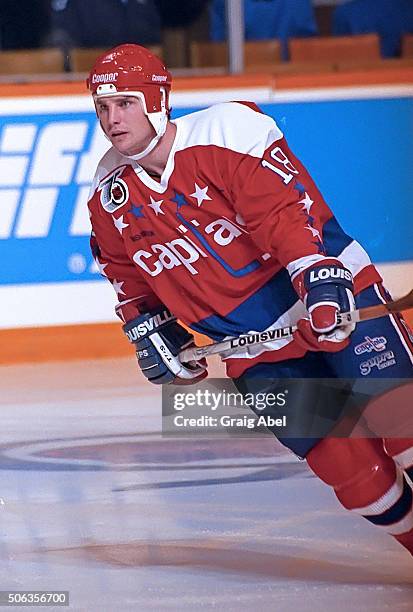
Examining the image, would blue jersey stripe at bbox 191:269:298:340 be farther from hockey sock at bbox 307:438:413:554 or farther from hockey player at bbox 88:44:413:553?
hockey sock at bbox 307:438:413:554

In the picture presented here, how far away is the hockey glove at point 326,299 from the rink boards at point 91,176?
8.79 feet

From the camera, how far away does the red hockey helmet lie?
2.50 meters

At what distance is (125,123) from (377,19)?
3.60 m

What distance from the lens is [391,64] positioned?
5.37 meters

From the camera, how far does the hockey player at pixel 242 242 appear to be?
246cm

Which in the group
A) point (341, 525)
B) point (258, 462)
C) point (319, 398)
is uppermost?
point (319, 398)

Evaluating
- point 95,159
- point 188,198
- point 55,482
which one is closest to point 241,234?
point 188,198

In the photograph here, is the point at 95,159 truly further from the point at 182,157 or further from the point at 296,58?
the point at 182,157

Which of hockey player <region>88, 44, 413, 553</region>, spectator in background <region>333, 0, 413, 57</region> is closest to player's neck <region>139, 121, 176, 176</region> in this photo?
hockey player <region>88, 44, 413, 553</region>

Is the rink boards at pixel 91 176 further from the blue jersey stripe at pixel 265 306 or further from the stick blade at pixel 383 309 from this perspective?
the stick blade at pixel 383 309

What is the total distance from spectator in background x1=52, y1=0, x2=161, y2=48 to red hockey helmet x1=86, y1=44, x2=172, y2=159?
2.83m

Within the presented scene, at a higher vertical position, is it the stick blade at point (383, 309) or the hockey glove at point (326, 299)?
the hockey glove at point (326, 299)

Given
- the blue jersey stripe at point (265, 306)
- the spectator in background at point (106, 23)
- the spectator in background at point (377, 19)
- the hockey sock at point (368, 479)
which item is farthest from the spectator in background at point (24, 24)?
the hockey sock at point (368, 479)

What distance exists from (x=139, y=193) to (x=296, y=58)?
3.14m
